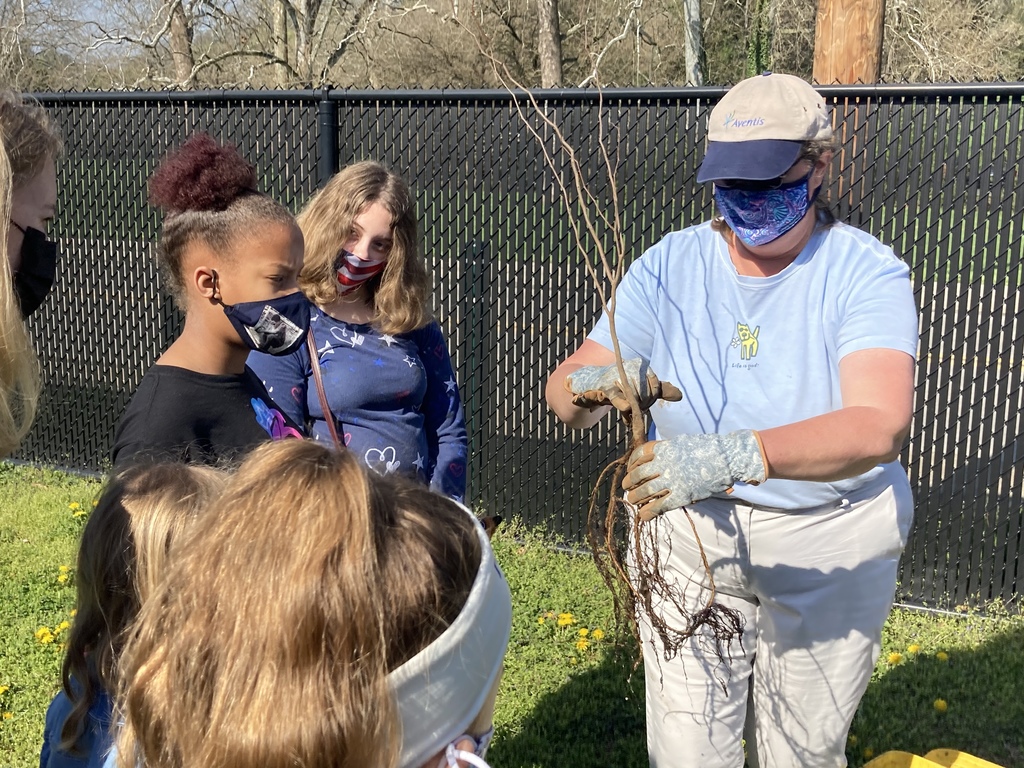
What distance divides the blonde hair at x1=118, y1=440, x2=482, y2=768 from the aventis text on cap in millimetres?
1316

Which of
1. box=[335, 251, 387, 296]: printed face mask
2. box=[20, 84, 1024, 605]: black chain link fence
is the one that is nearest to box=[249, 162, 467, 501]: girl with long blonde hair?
box=[335, 251, 387, 296]: printed face mask

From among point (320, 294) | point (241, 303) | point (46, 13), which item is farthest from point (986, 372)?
point (46, 13)

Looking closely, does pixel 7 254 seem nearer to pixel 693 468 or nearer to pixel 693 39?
pixel 693 468

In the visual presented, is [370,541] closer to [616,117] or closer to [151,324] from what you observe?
[616,117]

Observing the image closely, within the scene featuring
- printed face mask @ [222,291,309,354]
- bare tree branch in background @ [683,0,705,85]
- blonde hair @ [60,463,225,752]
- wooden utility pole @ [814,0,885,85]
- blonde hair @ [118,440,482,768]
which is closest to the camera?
blonde hair @ [118,440,482,768]

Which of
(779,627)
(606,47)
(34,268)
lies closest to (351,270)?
(34,268)

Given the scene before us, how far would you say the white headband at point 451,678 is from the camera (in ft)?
3.60

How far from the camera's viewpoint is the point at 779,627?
224cm

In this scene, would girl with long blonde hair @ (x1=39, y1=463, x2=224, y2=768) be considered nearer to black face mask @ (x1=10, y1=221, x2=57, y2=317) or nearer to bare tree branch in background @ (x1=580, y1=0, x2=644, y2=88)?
black face mask @ (x1=10, y1=221, x2=57, y2=317)

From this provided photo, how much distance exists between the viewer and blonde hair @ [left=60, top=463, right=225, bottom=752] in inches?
57.9

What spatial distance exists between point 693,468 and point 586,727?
2.01 meters

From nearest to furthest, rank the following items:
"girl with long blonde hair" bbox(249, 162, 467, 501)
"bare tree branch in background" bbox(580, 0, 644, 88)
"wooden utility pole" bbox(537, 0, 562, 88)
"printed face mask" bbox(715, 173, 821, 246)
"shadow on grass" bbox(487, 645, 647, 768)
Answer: "printed face mask" bbox(715, 173, 821, 246) → "bare tree branch in background" bbox(580, 0, 644, 88) → "girl with long blonde hair" bbox(249, 162, 467, 501) → "shadow on grass" bbox(487, 645, 647, 768) → "wooden utility pole" bbox(537, 0, 562, 88)

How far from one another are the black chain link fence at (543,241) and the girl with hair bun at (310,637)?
7.93 feet

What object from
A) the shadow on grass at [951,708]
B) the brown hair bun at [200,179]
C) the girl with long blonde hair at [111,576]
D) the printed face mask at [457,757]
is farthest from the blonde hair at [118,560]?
Answer: the shadow on grass at [951,708]
